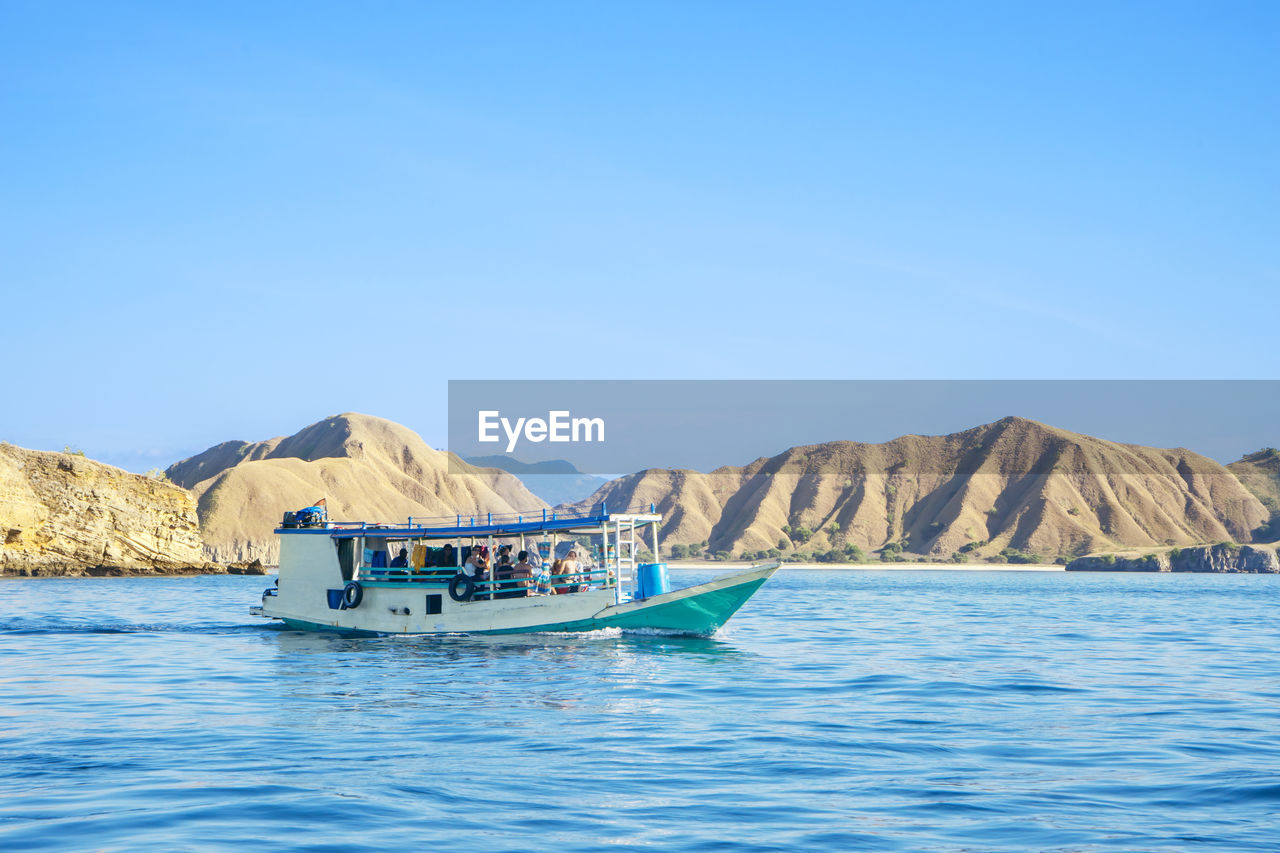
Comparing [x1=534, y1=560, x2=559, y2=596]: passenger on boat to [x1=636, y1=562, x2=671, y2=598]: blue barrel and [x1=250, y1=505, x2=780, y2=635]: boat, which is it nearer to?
[x1=250, y1=505, x2=780, y2=635]: boat

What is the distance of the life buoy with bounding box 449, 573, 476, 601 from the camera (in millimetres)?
32312

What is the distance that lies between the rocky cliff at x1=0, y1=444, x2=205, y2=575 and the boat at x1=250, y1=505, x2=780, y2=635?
65.2 metres

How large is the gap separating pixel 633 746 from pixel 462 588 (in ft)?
56.0

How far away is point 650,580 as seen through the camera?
3147cm

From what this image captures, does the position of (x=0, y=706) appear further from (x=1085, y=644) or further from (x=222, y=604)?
(x=222, y=604)

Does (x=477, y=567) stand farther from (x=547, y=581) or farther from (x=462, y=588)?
(x=547, y=581)

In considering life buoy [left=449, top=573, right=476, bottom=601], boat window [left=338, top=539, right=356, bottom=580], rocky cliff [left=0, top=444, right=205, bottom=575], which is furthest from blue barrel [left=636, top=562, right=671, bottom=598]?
rocky cliff [left=0, top=444, right=205, bottom=575]

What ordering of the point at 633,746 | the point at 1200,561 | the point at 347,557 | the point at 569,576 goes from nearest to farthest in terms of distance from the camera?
the point at 633,746
the point at 569,576
the point at 347,557
the point at 1200,561

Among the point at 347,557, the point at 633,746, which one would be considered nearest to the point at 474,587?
the point at 347,557

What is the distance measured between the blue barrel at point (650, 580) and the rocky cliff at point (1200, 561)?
467ft

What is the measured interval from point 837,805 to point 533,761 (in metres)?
4.44

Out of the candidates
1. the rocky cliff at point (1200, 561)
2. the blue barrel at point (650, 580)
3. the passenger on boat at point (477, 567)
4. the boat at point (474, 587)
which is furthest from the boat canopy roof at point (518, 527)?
the rocky cliff at point (1200, 561)

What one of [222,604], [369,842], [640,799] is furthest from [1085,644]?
[222,604]

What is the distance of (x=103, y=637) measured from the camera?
34.8 meters
